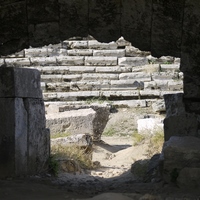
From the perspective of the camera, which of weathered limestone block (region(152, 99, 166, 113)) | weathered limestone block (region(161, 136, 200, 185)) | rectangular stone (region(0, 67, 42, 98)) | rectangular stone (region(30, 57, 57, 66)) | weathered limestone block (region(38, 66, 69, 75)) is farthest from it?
rectangular stone (region(30, 57, 57, 66))

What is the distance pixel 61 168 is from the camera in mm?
7723

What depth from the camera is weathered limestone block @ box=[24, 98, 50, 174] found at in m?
6.65

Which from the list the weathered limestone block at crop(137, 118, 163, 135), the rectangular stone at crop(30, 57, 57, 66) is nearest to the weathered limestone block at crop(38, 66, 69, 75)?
the rectangular stone at crop(30, 57, 57, 66)

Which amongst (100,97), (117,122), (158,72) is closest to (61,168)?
(117,122)

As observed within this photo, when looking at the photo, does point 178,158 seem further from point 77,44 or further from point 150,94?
point 77,44

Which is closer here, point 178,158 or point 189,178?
point 189,178

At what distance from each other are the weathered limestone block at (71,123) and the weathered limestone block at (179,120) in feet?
14.3

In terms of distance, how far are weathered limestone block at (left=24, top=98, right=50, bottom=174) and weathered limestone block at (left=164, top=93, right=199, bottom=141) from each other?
1.85 meters

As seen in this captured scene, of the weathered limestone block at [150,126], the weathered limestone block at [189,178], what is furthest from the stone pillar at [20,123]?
the weathered limestone block at [150,126]

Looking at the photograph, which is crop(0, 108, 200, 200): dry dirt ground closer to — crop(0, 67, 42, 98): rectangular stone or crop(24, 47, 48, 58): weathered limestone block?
crop(0, 67, 42, 98): rectangular stone

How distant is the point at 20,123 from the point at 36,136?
0.43 meters

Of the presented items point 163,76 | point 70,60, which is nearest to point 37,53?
point 70,60

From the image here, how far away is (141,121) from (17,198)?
7489 millimetres

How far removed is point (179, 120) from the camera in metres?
6.20
